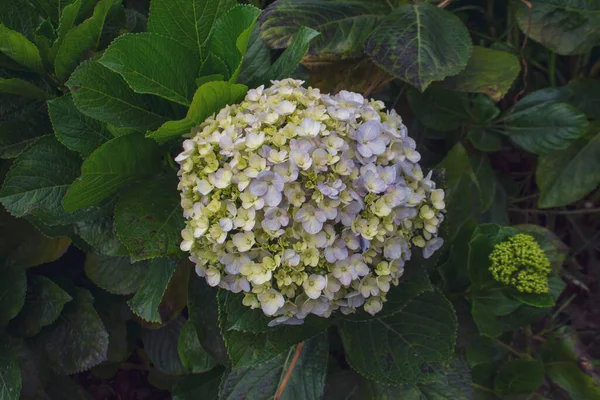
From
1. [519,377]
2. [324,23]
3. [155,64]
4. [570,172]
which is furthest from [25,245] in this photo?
[570,172]

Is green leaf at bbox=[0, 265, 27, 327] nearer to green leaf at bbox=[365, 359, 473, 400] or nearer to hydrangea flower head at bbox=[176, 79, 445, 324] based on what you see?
hydrangea flower head at bbox=[176, 79, 445, 324]

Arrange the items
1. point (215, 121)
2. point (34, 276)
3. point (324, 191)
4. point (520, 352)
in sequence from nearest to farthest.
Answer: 1. point (324, 191)
2. point (215, 121)
3. point (34, 276)
4. point (520, 352)

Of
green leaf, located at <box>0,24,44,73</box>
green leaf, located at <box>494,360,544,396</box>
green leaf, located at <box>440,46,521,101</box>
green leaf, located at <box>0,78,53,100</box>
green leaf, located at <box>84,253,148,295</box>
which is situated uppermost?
green leaf, located at <box>0,24,44,73</box>

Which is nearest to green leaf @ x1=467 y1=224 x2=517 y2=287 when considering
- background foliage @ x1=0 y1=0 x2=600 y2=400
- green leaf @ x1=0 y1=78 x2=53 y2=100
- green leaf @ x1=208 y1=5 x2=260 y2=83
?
background foliage @ x1=0 y1=0 x2=600 y2=400

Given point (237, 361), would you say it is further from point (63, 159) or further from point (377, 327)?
point (63, 159)

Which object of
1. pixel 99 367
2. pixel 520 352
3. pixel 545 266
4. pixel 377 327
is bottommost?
pixel 99 367

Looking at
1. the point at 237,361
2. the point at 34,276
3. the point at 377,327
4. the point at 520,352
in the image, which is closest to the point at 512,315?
the point at 520,352
